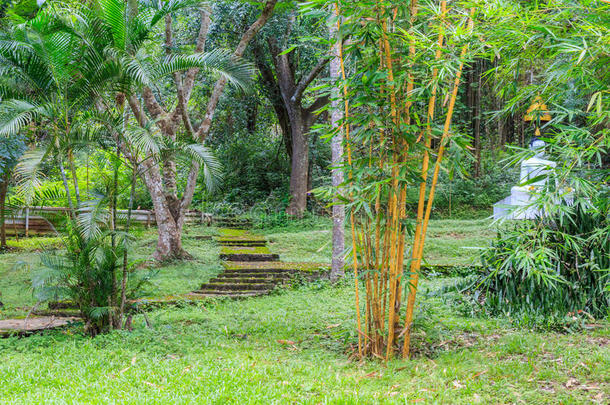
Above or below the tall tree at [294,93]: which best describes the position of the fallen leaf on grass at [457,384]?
below

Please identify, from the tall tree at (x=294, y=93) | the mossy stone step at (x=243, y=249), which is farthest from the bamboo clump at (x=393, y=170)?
the tall tree at (x=294, y=93)

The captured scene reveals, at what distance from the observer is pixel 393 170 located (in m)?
3.65

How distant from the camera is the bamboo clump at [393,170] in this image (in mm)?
3561

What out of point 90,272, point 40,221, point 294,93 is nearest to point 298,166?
point 294,93

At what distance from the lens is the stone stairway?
305 inches

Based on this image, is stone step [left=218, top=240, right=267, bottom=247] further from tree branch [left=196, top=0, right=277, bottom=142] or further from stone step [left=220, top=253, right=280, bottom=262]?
tree branch [left=196, top=0, right=277, bottom=142]

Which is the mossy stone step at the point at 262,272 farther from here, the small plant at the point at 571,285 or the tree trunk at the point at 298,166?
the tree trunk at the point at 298,166

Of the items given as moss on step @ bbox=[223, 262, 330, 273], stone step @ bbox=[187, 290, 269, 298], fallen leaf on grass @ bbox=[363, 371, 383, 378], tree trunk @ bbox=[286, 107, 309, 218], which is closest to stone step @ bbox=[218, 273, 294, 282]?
moss on step @ bbox=[223, 262, 330, 273]

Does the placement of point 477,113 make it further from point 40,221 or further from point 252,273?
point 40,221

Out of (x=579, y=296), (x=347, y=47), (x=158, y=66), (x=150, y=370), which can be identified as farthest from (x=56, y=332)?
(x=579, y=296)

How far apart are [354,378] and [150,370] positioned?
147 cm

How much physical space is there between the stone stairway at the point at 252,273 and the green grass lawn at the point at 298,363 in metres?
1.61

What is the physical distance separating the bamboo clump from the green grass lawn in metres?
0.31

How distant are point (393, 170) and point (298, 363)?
Result: 1.61 metres
